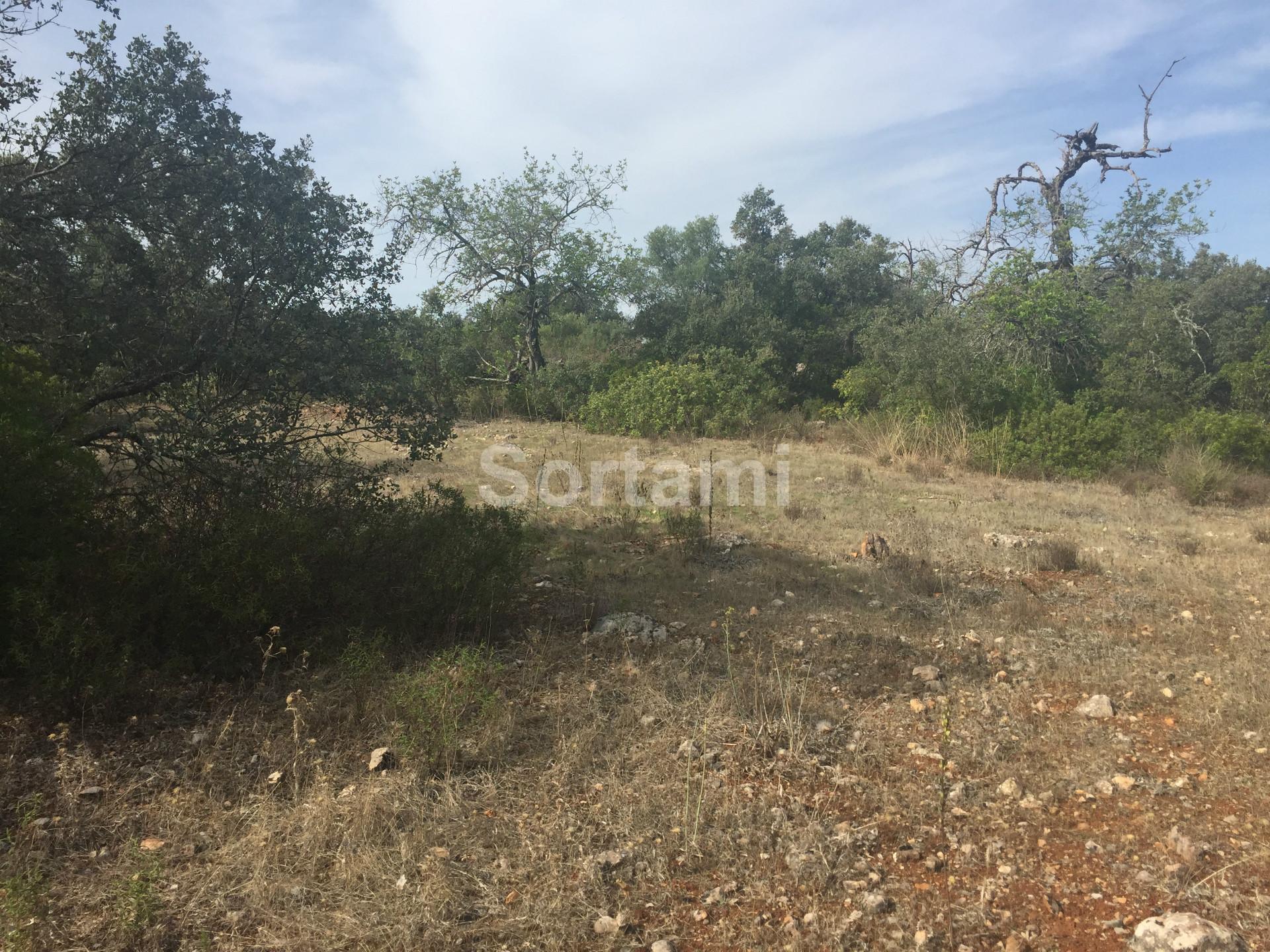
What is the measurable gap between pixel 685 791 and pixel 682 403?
34.1 feet

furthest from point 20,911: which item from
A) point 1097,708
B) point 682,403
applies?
point 682,403

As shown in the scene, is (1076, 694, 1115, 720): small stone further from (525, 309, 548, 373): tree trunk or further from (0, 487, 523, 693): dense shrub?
(525, 309, 548, 373): tree trunk

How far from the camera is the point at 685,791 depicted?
295cm

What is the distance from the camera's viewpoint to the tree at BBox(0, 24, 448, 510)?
4.06 meters

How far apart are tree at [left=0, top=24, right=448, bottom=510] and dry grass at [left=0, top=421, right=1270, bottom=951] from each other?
4.92 feet

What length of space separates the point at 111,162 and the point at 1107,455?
1121cm

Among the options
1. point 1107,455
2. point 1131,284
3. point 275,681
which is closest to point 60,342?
point 275,681

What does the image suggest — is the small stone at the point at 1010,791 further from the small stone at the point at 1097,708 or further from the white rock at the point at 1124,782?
the small stone at the point at 1097,708

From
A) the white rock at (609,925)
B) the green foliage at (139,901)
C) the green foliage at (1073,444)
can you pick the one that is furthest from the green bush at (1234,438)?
the green foliage at (139,901)

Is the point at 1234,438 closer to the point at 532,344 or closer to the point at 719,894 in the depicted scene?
the point at 719,894

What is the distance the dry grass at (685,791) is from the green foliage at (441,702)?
16mm

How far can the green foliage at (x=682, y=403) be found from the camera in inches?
509

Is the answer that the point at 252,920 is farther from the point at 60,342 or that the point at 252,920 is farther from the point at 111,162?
the point at 111,162

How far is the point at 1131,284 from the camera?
16891 mm
